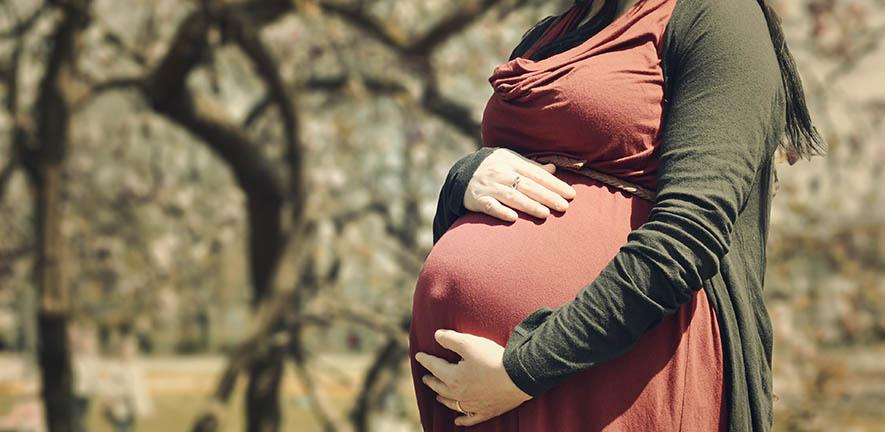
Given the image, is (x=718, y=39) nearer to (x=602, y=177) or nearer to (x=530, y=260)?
(x=602, y=177)

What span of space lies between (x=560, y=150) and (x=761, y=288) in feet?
1.11

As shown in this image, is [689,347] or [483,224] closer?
[689,347]

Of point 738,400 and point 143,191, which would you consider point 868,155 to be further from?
point 738,400

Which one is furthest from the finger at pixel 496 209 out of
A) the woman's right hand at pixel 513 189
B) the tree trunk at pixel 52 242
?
the tree trunk at pixel 52 242

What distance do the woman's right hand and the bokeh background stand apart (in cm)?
245

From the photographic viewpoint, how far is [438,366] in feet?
5.21

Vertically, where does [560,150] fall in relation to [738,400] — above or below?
above

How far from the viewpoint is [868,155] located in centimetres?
748

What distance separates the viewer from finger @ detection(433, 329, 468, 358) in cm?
154

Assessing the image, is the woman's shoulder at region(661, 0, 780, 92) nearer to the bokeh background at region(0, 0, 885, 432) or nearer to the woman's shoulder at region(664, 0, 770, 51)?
the woman's shoulder at region(664, 0, 770, 51)

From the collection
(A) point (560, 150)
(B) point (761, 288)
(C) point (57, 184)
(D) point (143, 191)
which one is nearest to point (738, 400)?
(B) point (761, 288)

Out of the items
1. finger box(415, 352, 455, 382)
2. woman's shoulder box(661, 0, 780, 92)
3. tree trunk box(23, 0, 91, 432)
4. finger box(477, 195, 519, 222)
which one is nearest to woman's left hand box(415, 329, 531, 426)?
finger box(415, 352, 455, 382)

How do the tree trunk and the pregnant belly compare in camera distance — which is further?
the tree trunk

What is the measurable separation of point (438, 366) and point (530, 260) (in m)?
0.19
